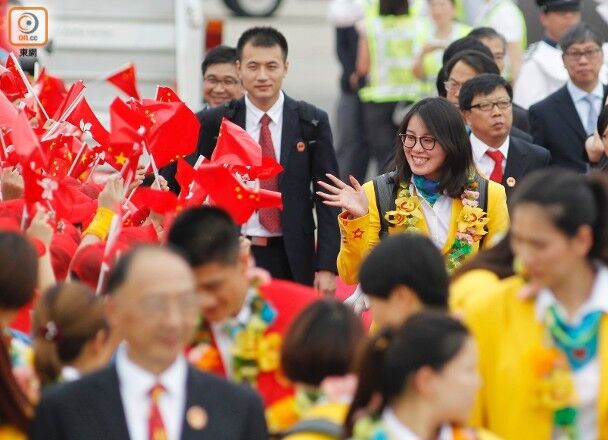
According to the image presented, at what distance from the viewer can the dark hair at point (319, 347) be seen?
5.32 m

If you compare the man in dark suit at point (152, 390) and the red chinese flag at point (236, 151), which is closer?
the man in dark suit at point (152, 390)

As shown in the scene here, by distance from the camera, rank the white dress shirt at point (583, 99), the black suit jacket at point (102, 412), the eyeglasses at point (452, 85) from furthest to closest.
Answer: the white dress shirt at point (583, 99) → the eyeglasses at point (452, 85) → the black suit jacket at point (102, 412)

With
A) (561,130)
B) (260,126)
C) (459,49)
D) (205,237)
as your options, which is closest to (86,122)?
(260,126)

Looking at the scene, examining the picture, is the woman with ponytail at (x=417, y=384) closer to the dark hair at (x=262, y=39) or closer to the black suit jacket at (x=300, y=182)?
the black suit jacket at (x=300, y=182)

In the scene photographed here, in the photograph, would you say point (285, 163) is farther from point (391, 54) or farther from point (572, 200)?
point (391, 54)

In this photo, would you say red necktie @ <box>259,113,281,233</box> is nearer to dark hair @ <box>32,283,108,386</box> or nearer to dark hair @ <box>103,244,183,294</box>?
dark hair @ <box>32,283,108,386</box>

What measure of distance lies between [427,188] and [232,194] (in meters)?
1.06

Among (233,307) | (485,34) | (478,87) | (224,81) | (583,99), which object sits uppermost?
(485,34)

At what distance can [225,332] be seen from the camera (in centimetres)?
589

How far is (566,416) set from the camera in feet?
18.1

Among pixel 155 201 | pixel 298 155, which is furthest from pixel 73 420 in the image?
pixel 298 155

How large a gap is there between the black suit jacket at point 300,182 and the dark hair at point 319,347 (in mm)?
4427

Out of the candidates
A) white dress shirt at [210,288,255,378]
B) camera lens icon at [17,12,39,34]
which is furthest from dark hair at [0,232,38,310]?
camera lens icon at [17,12,39,34]

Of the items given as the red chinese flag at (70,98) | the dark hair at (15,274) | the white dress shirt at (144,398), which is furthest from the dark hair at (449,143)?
the white dress shirt at (144,398)
